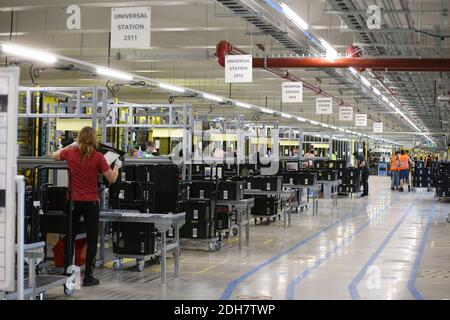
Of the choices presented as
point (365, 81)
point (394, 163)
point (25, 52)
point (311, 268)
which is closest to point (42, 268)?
point (311, 268)

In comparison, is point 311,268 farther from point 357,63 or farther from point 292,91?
point 292,91

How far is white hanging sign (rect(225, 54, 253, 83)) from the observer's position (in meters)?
14.4

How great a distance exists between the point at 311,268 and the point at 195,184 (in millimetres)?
2778

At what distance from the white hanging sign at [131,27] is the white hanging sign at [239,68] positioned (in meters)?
3.83

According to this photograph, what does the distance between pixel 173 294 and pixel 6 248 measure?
2.89 meters

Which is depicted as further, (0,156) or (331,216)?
(331,216)

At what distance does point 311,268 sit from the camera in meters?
9.39

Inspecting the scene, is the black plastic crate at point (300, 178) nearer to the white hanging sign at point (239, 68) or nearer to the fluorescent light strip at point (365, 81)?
the white hanging sign at point (239, 68)

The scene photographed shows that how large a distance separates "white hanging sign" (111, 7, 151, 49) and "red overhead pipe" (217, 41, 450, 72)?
404 centimetres

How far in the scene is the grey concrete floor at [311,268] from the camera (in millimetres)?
7695

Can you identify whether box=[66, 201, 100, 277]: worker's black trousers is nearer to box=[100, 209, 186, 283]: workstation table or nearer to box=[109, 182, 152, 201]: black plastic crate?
box=[100, 209, 186, 283]: workstation table

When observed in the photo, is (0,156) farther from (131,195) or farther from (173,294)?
(131,195)
